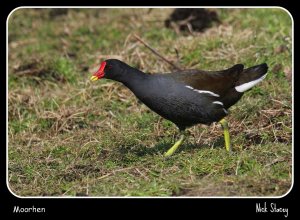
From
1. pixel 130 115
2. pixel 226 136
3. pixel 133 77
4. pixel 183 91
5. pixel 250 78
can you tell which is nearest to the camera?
pixel 183 91

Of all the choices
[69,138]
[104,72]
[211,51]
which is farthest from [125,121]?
[211,51]

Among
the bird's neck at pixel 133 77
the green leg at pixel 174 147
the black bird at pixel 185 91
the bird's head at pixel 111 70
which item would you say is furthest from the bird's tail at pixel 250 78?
the bird's head at pixel 111 70

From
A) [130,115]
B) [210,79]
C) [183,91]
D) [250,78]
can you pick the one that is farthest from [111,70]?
[250,78]

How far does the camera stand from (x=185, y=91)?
5.66 metres

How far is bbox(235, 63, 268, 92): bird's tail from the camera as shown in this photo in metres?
6.02

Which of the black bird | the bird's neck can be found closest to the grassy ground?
the black bird

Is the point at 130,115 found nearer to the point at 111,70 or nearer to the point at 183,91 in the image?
A: the point at 111,70

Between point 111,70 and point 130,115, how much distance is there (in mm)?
1237

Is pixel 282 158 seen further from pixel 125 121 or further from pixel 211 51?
pixel 211 51

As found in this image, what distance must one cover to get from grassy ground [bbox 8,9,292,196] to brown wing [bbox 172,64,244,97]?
563mm

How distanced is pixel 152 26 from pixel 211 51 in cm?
176

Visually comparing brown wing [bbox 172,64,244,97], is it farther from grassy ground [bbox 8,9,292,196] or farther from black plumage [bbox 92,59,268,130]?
grassy ground [bbox 8,9,292,196]

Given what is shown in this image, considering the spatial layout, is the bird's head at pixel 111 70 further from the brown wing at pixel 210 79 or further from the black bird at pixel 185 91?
the brown wing at pixel 210 79

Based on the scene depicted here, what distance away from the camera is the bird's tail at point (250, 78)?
237 inches
